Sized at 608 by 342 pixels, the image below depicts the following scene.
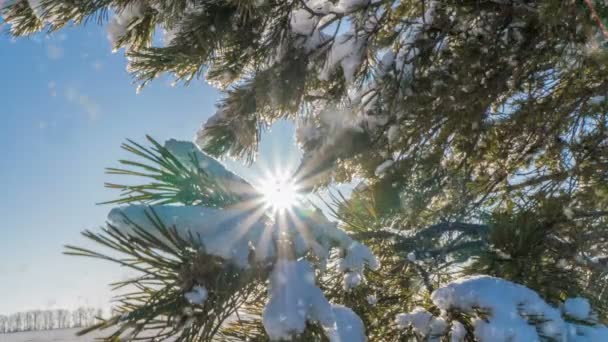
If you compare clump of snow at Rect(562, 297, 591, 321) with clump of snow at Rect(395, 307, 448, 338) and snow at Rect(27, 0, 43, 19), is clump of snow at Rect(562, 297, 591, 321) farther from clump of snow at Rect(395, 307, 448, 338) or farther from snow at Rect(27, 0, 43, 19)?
snow at Rect(27, 0, 43, 19)

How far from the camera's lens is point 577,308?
1176 mm

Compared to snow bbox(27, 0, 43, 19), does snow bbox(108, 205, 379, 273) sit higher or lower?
lower

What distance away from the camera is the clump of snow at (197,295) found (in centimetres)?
82

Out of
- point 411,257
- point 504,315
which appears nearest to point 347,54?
point 411,257

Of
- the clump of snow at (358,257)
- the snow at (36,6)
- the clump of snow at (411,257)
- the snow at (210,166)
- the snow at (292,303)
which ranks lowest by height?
the snow at (292,303)

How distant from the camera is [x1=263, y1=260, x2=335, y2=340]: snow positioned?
2.68 ft

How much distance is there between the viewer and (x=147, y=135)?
89 centimetres

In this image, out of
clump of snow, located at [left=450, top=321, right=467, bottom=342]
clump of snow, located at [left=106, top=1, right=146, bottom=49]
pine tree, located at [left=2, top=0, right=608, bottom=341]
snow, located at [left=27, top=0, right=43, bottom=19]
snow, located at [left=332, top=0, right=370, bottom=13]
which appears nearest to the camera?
clump of snow, located at [left=450, top=321, right=467, bottom=342]

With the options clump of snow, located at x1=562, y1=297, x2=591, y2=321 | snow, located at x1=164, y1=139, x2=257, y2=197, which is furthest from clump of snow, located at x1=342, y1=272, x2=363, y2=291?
clump of snow, located at x1=562, y1=297, x2=591, y2=321

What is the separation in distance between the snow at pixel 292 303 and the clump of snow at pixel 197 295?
123mm

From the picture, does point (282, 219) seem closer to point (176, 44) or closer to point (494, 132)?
point (176, 44)

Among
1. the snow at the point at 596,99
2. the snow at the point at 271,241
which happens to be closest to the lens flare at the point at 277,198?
the snow at the point at 271,241

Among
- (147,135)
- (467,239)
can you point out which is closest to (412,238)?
(467,239)

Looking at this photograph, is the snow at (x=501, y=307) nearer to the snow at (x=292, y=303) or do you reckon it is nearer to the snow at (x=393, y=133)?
the snow at (x=292, y=303)
